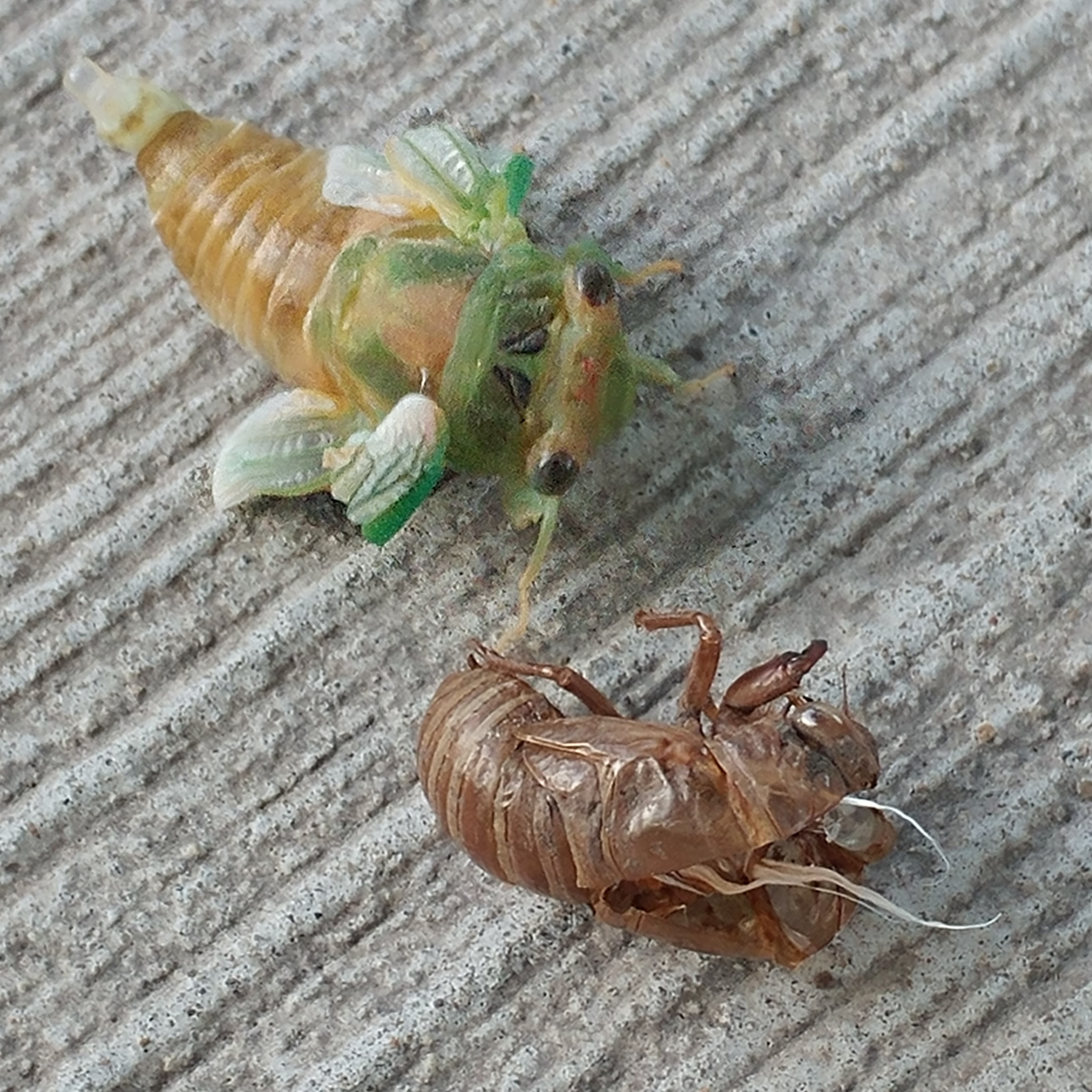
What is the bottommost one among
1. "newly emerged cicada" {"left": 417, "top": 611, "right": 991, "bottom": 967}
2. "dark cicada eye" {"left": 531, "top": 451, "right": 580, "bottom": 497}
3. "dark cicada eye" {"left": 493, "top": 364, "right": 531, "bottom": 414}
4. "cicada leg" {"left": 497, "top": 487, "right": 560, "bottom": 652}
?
"newly emerged cicada" {"left": 417, "top": 611, "right": 991, "bottom": 967}

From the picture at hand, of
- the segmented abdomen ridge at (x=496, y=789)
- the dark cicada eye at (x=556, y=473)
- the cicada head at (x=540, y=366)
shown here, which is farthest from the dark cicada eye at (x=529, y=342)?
the segmented abdomen ridge at (x=496, y=789)

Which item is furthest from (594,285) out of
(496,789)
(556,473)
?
(496,789)

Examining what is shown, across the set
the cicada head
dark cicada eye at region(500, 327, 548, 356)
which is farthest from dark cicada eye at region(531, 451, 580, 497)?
dark cicada eye at region(500, 327, 548, 356)

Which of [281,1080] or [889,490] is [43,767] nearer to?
[281,1080]

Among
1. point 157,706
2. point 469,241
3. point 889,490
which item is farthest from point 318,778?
point 889,490

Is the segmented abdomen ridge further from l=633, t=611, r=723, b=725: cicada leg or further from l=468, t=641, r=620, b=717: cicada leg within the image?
l=633, t=611, r=723, b=725: cicada leg

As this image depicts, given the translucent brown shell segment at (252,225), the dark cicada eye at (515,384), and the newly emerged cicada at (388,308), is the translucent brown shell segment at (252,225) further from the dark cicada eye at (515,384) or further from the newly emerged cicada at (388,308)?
the dark cicada eye at (515,384)
